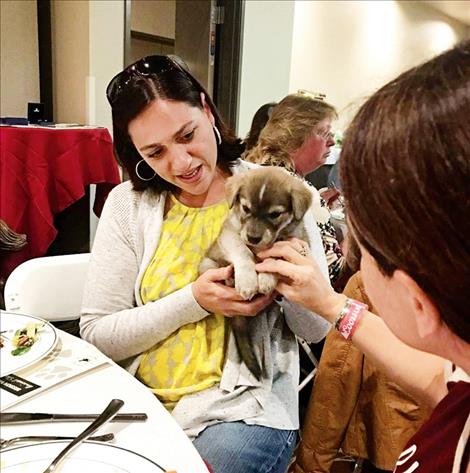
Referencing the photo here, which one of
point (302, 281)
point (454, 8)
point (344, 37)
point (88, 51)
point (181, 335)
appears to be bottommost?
point (181, 335)

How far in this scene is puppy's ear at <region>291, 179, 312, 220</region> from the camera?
0.76 m

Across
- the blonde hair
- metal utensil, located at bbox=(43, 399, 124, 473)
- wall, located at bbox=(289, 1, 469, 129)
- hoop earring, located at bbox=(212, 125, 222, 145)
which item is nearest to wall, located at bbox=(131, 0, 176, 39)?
wall, located at bbox=(289, 1, 469, 129)

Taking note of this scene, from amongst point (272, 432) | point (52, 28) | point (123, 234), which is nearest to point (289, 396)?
point (272, 432)

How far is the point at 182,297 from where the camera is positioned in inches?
27.7

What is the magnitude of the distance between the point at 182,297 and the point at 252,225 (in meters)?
0.14

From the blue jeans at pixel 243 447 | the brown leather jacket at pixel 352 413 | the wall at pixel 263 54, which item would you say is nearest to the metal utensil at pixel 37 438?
the blue jeans at pixel 243 447

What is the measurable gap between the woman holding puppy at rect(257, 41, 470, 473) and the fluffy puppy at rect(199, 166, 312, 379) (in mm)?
338

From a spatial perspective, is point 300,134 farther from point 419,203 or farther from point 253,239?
point 419,203

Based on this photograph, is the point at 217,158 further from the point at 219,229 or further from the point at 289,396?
the point at 289,396

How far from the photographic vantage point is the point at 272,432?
0.72 metres

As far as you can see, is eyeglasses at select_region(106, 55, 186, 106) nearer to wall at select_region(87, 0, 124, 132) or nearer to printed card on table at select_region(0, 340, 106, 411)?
printed card on table at select_region(0, 340, 106, 411)

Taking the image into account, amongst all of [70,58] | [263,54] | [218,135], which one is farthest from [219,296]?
[263,54]

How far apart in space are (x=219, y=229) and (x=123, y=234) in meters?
0.14

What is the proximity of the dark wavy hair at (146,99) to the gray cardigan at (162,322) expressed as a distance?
0.03 m
